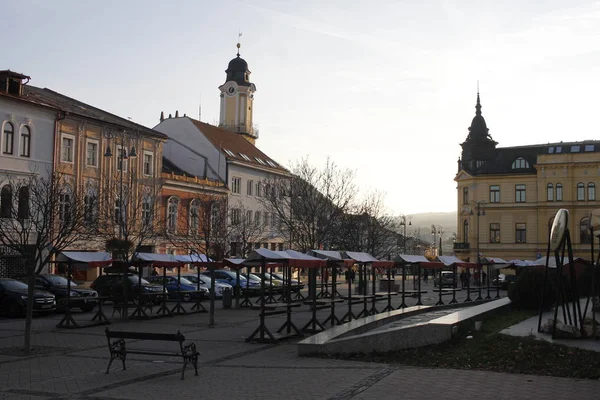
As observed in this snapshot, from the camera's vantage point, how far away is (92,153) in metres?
47.6

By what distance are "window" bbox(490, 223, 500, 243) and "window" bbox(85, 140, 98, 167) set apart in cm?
4412

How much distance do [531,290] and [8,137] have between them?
31149mm

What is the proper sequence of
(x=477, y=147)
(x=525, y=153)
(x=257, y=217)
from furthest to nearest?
(x=477, y=147), (x=525, y=153), (x=257, y=217)

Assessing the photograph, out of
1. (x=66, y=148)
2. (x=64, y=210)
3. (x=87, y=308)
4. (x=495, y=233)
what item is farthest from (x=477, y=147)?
(x=64, y=210)

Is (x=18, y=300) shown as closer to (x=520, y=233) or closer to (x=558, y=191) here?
(x=520, y=233)

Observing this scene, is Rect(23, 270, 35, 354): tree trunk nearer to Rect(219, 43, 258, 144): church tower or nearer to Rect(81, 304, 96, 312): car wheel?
Rect(81, 304, 96, 312): car wheel

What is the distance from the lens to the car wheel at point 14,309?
27.1m

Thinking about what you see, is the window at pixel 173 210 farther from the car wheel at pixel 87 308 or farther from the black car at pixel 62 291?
the car wheel at pixel 87 308

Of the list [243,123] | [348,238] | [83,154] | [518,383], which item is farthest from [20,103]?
[243,123]

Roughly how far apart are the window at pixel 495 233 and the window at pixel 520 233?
73.0 inches

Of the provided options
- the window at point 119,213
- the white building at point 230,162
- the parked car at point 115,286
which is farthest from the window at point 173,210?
the parked car at point 115,286

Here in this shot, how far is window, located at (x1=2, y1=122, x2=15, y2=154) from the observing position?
39.7m

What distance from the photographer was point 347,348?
14984 mm

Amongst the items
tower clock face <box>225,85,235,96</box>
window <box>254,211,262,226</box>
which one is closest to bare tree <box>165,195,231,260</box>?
window <box>254,211,262,226</box>
